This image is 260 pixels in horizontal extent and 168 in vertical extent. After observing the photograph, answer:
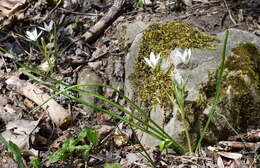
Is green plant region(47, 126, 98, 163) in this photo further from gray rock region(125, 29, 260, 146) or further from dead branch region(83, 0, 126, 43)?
dead branch region(83, 0, 126, 43)

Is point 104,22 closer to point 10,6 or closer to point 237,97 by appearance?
point 10,6

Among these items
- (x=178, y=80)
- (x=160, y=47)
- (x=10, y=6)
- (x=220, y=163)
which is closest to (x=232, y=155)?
(x=220, y=163)

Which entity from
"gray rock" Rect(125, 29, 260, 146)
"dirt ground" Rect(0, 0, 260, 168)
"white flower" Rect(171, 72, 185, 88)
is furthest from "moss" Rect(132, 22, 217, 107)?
"dirt ground" Rect(0, 0, 260, 168)

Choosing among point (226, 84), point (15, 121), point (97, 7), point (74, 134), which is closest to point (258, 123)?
point (226, 84)

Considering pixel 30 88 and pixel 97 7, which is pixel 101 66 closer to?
pixel 30 88

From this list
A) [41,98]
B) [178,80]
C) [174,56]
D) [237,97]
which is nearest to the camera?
[178,80]

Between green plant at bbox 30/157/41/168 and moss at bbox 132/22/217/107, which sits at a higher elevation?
moss at bbox 132/22/217/107
